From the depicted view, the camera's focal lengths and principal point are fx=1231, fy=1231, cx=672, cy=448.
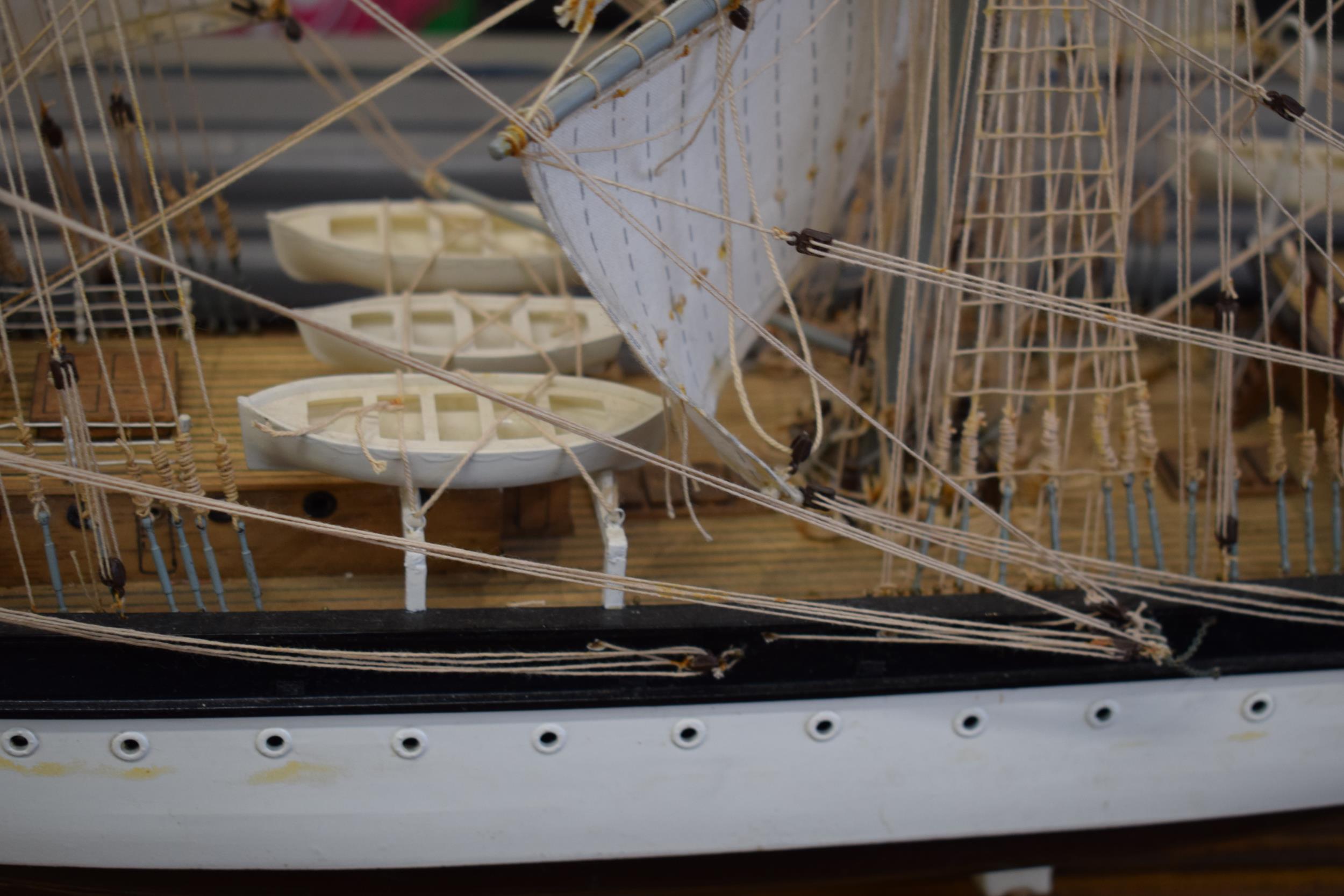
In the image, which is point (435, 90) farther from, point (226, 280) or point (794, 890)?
point (794, 890)

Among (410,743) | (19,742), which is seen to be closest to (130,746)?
(19,742)

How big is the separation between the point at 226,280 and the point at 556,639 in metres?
1.87

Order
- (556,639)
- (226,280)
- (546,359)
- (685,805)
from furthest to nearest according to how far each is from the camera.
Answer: (226,280) → (546,359) → (685,805) → (556,639)

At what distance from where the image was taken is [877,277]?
2.66 m

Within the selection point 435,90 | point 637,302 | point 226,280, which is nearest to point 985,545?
point 637,302

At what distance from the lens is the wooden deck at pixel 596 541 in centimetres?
232

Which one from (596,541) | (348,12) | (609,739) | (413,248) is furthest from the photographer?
(348,12)

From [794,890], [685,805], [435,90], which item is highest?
[435,90]

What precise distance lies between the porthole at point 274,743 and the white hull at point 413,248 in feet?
3.97

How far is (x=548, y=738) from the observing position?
213cm

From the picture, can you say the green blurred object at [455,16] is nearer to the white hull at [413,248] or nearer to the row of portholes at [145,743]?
the white hull at [413,248]

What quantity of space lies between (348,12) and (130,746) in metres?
3.26

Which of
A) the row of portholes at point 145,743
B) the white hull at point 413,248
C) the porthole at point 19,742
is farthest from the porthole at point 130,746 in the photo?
the white hull at point 413,248

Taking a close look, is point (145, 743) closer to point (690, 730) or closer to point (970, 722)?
point (690, 730)
